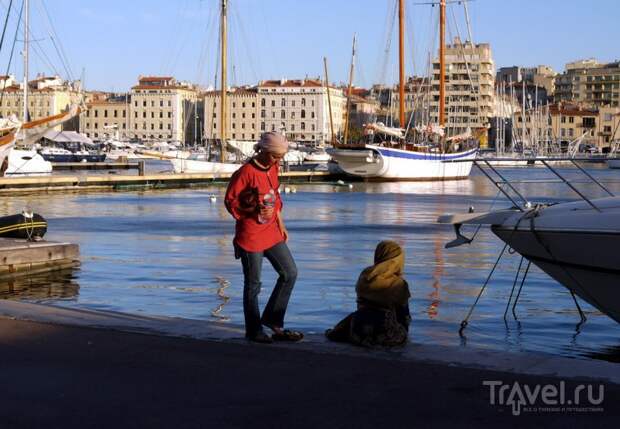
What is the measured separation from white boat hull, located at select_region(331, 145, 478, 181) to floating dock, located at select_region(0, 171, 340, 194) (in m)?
4.08

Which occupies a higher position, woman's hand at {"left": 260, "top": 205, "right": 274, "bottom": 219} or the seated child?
woman's hand at {"left": 260, "top": 205, "right": 274, "bottom": 219}

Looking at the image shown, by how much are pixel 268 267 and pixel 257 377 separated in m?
11.6

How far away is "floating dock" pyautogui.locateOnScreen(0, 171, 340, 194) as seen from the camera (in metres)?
48.7

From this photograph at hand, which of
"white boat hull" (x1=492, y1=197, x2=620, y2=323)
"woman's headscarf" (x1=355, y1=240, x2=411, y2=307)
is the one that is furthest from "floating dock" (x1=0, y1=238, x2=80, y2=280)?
"woman's headscarf" (x1=355, y1=240, x2=411, y2=307)

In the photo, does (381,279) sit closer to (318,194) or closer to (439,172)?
(318,194)

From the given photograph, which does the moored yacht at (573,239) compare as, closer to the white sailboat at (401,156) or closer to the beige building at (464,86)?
the white sailboat at (401,156)

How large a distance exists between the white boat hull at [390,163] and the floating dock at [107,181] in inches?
161

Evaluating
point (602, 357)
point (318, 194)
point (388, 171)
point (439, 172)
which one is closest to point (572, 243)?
point (602, 357)

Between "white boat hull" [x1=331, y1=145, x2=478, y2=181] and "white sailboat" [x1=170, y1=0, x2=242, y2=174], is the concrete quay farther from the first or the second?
"white boat hull" [x1=331, y1=145, x2=478, y2=181]

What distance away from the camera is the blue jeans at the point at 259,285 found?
8.54 metres

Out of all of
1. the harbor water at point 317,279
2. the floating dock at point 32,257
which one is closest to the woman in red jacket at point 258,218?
the harbor water at point 317,279

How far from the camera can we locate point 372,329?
27.5 feet

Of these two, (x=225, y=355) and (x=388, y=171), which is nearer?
(x=225, y=355)

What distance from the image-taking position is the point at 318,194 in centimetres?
5469
